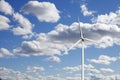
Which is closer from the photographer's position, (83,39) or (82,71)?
(82,71)

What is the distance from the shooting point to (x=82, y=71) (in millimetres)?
144375

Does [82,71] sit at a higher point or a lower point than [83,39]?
lower

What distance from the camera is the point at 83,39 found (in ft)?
551

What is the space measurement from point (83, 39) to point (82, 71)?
95.6 feet
